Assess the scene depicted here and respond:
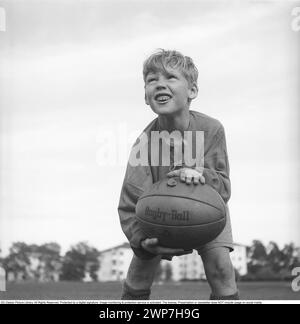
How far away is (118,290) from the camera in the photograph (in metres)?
8.64

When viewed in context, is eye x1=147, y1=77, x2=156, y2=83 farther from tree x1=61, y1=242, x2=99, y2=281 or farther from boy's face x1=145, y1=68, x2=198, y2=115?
tree x1=61, y1=242, x2=99, y2=281

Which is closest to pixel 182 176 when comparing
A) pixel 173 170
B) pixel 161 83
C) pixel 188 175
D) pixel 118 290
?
pixel 188 175

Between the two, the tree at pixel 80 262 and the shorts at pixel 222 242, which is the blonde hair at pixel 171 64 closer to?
the shorts at pixel 222 242

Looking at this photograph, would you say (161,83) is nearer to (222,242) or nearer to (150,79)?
(150,79)

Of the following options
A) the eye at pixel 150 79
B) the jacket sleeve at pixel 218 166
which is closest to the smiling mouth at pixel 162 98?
the eye at pixel 150 79

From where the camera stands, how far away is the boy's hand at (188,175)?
621 centimetres

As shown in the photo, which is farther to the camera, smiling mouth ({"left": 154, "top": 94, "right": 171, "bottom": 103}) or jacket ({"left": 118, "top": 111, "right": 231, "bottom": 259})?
smiling mouth ({"left": 154, "top": 94, "right": 171, "bottom": 103})

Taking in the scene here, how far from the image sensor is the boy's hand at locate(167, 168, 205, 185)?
6215 mm

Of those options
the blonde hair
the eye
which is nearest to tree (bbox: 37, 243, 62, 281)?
the eye

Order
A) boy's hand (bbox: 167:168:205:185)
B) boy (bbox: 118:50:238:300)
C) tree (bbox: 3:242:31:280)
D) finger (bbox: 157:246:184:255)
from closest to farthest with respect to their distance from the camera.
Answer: boy's hand (bbox: 167:168:205:185), finger (bbox: 157:246:184:255), boy (bbox: 118:50:238:300), tree (bbox: 3:242:31:280)

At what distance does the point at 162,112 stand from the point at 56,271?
11.2 feet

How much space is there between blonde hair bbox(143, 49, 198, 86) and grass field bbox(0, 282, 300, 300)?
8.98 ft
